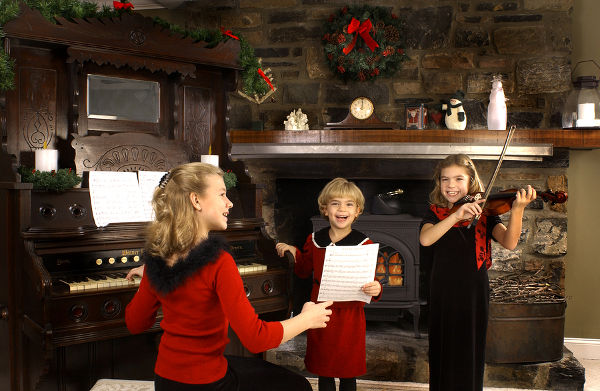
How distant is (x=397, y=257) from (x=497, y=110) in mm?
1147

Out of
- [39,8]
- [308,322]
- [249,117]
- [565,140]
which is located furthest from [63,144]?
[565,140]

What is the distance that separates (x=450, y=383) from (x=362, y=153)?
5.63 ft

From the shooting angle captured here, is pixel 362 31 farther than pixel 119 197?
Yes

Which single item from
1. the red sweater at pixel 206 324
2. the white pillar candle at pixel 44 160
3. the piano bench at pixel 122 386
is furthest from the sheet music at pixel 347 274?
the white pillar candle at pixel 44 160

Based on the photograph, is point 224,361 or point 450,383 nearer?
point 224,361

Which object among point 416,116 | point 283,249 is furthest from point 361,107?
point 283,249

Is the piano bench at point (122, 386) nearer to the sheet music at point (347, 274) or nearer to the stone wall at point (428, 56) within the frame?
the sheet music at point (347, 274)

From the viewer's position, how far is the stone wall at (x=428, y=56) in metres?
3.88

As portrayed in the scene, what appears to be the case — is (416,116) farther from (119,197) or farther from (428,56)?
(119,197)

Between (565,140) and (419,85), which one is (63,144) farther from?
(565,140)

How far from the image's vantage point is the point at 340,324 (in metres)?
2.29

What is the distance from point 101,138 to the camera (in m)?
2.63

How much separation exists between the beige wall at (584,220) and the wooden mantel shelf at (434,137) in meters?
0.35

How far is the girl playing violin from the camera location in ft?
7.73
